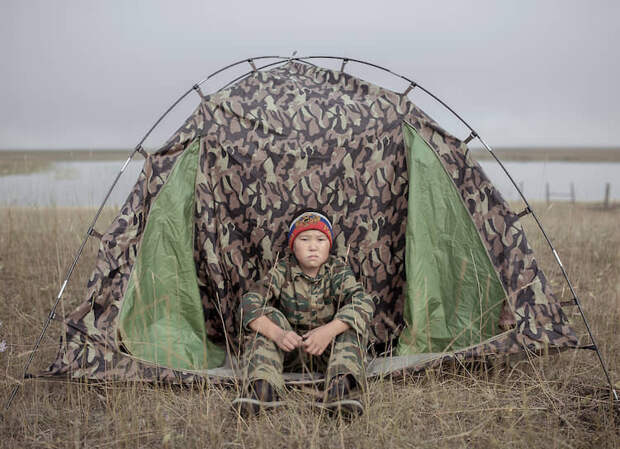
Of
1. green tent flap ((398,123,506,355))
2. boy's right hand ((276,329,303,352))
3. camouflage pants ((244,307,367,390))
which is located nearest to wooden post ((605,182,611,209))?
green tent flap ((398,123,506,355))

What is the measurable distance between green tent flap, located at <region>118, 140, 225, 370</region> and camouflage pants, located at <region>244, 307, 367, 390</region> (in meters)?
0.54

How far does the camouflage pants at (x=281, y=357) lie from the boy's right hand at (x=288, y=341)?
5cm

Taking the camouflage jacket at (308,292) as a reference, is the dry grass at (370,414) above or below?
below

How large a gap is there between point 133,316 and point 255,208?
1.05 metres

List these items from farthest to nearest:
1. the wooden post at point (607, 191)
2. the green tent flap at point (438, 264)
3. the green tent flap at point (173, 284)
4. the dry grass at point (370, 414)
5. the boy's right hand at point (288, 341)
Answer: the wooden post at point (607, 191), the green tent flap at point (438, 264), the green tent flap at point (173, 284), the boy's right hand at point (288, 341), the dry grass at point (370, 414)

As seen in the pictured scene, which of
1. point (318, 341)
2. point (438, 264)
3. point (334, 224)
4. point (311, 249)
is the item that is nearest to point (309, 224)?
point (311, 249)

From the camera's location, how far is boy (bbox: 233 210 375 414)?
99.3 inches

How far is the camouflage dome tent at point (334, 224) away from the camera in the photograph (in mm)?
3094

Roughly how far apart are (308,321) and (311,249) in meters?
0.43

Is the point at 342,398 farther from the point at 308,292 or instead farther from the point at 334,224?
the point at 334,224

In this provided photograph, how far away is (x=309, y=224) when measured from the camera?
120 inches

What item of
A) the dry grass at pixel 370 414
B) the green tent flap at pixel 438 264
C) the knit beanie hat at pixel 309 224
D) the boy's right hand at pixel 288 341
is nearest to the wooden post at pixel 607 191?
the dry grass at pixel 370 414

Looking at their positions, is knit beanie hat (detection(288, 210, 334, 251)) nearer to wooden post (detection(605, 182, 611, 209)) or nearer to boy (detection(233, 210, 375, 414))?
boy (detection(233, 210, 375, 414))

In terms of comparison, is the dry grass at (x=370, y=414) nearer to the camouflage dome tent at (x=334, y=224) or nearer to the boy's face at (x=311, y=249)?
the camouflage dome tent at (x=334, y=224)
